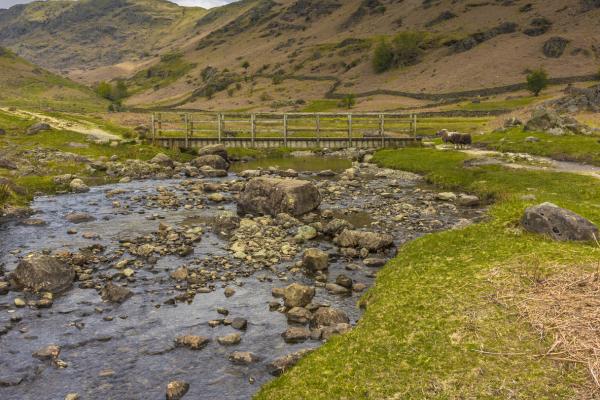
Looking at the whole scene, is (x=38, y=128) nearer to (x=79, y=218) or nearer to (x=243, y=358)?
(x=79, y=218)

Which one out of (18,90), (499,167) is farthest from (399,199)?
(18,90)

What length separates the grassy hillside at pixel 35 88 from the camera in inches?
5591

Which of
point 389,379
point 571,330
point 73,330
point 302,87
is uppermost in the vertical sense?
point 302,87

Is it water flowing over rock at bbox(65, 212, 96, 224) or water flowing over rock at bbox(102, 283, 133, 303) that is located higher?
water flowing over rock at bbox(65, 212, 96, 224)

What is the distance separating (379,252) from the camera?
64.6ft

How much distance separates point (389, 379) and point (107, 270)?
12739mm

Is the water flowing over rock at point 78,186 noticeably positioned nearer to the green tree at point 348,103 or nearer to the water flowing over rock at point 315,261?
the water flowing over rock at point 315,261

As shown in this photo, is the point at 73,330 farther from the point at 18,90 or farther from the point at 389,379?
the point at 18,90

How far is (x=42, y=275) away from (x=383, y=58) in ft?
537

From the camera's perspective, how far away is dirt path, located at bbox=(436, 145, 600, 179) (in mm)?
31750

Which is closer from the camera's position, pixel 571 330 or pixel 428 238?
pixel 571 330

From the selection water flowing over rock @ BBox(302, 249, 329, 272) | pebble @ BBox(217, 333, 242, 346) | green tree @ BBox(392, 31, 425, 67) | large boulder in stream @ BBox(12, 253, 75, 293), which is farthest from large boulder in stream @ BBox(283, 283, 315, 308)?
green tree @ BBox(392, 31, 425, 67)

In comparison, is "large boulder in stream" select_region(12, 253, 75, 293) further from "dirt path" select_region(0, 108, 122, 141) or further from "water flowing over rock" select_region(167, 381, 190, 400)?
"dirt path" select_region(0, 108, 122, 141)

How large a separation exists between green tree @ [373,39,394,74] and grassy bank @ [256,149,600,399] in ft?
521
